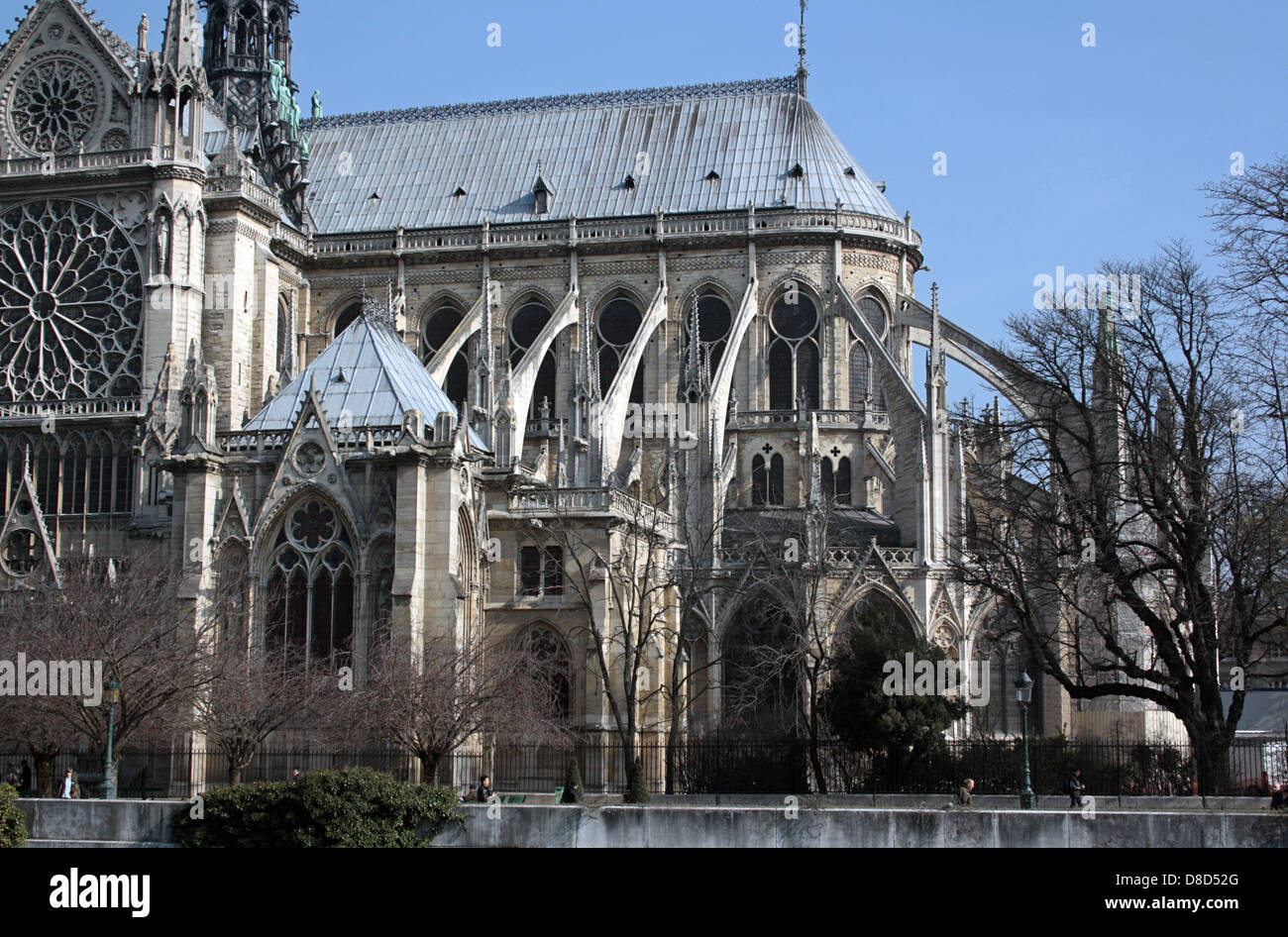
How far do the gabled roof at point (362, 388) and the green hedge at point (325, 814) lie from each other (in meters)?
14.5

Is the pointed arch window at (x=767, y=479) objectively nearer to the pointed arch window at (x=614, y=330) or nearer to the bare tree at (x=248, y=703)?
the pointed arch window at (x=614, y=330)

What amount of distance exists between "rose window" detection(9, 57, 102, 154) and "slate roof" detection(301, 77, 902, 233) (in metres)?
9.54

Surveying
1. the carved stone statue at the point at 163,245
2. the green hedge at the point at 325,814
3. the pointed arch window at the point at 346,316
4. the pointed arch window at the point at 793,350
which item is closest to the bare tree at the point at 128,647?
the green hedge at the point at 325,814

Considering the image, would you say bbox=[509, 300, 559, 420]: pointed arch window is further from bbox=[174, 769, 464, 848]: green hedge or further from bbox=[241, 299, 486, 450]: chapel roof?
bbox=[174, 769, 464, 848]: green hedge

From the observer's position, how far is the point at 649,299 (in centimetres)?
5775

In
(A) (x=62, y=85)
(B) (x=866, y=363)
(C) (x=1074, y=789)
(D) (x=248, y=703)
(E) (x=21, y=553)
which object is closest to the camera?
(C) (x=1074, y=789)

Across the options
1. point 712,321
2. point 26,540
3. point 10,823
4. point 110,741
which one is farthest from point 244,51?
point 10,823

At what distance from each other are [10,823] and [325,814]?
4196 mm

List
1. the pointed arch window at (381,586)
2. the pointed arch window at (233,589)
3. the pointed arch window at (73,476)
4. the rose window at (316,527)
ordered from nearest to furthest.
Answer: the pointed arch window at (381,586), the pointed arch window at (233,589), the rose window at (316,527), the pointed arch window at (73,476)

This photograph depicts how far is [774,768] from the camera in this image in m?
35.1

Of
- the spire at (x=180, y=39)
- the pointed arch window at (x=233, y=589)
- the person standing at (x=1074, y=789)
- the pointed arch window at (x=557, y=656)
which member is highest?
the spire at (x=180, y=39)

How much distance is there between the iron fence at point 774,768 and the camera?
110ft

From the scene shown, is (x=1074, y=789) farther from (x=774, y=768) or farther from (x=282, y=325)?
(x=282, y=325)

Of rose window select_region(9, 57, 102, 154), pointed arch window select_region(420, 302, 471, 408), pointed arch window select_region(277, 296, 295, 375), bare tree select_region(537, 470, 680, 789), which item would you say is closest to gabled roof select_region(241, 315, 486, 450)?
bare tree select_region(537, 470, 680, 789)
